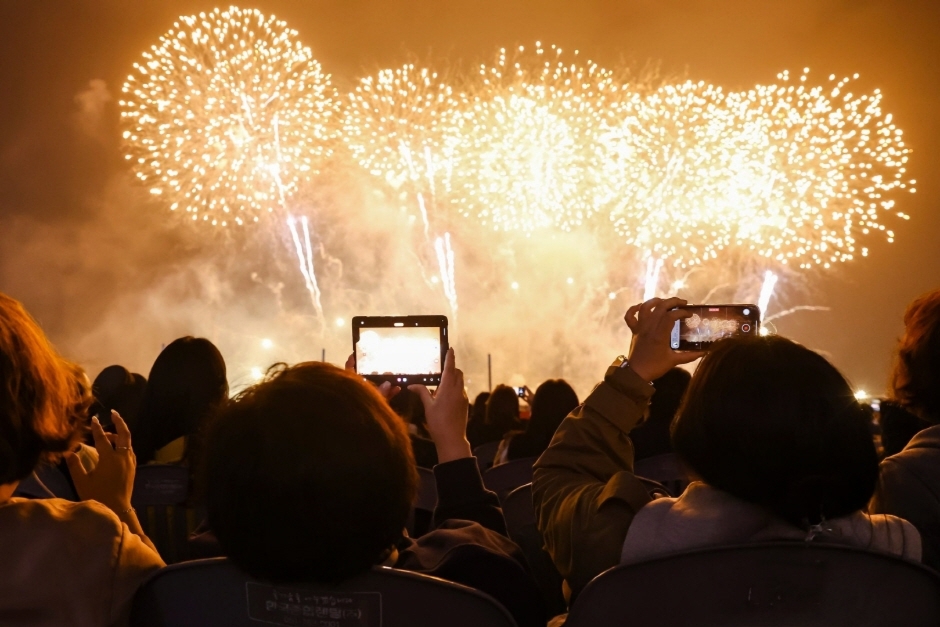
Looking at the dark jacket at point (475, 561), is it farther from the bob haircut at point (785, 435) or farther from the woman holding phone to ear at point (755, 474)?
the bob haircut at point (785, 435)

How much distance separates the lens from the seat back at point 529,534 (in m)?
2.53

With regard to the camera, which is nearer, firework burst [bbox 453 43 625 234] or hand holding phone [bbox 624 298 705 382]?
hand holding phone [bbox 624 298 705 382]

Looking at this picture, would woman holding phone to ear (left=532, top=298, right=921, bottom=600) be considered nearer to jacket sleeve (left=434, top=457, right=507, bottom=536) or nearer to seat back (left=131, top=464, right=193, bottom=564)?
jacket sleeve (left=434, top=457, right=507, bottom=536)

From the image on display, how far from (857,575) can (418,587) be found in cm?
66

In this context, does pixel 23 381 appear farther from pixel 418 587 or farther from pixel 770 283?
pixel 770 283

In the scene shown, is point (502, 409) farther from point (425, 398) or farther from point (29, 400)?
point (29, 400)

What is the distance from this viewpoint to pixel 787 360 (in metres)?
1.56

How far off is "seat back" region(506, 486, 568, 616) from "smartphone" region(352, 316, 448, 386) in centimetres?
54

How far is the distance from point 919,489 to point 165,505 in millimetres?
2355

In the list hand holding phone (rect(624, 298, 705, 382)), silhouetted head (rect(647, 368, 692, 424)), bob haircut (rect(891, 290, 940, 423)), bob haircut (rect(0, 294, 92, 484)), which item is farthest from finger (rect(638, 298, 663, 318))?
silhouetted head (rect(647, 368, 692, 424))

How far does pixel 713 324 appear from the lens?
7.91ft

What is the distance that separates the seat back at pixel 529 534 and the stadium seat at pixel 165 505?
1.25m

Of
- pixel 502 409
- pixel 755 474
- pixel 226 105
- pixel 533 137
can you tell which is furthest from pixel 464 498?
pixel 533 137

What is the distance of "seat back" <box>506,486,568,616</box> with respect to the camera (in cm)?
253
